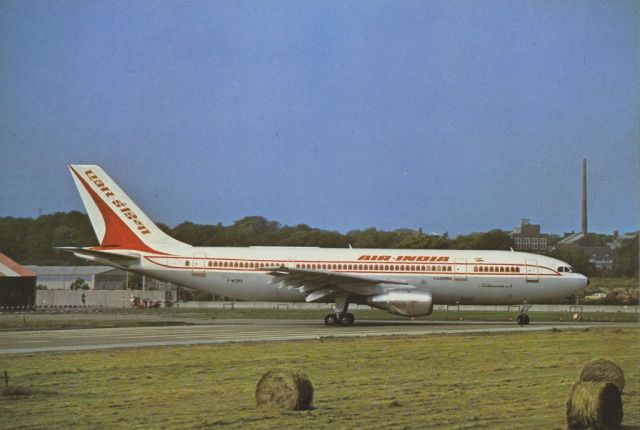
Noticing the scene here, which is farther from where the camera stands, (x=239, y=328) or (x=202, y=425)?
(x=239, y=328)

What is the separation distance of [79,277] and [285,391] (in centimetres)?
7306

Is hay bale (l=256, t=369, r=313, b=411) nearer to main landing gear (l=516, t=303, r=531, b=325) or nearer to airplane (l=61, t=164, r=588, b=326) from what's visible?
airplane (l=61, t=164, r=588, b=326)

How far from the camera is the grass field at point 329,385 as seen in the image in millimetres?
12047

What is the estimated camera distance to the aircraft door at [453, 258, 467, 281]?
118 ft

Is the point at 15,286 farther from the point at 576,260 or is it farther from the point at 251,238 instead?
the point at 576,260

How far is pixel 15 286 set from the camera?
177 feet

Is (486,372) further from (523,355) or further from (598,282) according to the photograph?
(598,282)

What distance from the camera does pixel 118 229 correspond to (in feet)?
121

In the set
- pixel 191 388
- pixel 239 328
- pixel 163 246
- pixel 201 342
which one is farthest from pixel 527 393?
pixel 163 246

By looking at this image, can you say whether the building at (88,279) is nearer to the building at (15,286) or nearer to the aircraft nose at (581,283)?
the building at (15,286)

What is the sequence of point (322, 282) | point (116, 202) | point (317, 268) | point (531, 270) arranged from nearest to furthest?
point (322, 282), point (317, 268), point (531, 270), point (116, 202)

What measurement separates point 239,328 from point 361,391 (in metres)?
17.9

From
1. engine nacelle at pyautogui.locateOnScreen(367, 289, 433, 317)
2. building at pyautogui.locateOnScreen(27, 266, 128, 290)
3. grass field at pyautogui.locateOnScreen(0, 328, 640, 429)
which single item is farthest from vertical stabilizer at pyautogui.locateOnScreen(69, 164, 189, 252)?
building at pyautogui.locateOnScreen(27, 266, 128, 290)

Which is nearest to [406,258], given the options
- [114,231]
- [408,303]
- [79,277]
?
[408,303]
